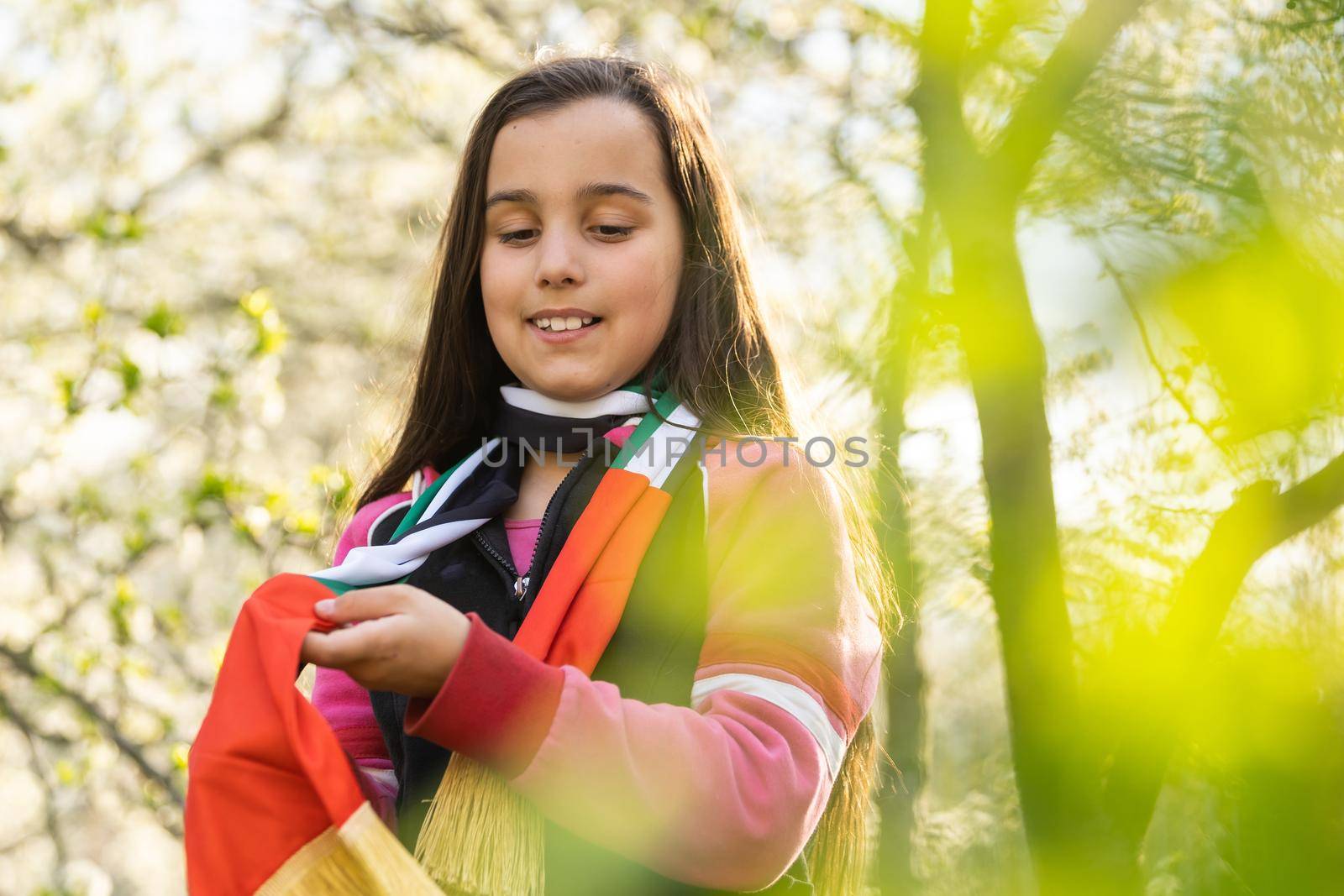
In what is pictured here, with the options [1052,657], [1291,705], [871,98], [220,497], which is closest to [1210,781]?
[1291,705]

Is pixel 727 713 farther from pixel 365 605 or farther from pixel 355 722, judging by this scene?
pixel 355 722

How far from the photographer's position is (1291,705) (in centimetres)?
70

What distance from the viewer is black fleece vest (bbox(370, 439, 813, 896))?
1222 millimetres

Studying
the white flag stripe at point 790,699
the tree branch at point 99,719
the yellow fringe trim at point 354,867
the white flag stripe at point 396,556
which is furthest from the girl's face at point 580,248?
the tree branch at point 99,719

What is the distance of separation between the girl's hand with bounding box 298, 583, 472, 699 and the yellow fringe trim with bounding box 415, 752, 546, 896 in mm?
143

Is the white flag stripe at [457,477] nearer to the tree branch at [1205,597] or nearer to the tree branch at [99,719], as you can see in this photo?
the tree branch at [1205,597]

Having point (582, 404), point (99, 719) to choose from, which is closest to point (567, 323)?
point (582, 404)

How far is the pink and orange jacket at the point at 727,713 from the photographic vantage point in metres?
1.07

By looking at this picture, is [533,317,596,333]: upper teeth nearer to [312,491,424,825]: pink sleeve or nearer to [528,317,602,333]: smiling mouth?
[528,317,602,333]: smiling mouth

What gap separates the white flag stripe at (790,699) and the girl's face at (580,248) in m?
0.43

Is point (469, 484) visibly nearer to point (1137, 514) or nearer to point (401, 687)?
point (401, 687)

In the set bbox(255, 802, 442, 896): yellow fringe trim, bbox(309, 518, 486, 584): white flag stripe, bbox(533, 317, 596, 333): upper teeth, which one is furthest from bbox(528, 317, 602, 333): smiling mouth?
bbox(255, 802, 442, 896): yellow fringe trim

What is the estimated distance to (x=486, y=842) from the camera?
115cm

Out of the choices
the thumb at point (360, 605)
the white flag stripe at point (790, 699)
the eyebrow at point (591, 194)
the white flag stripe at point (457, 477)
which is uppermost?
the eyebrow at point (591, 194)
